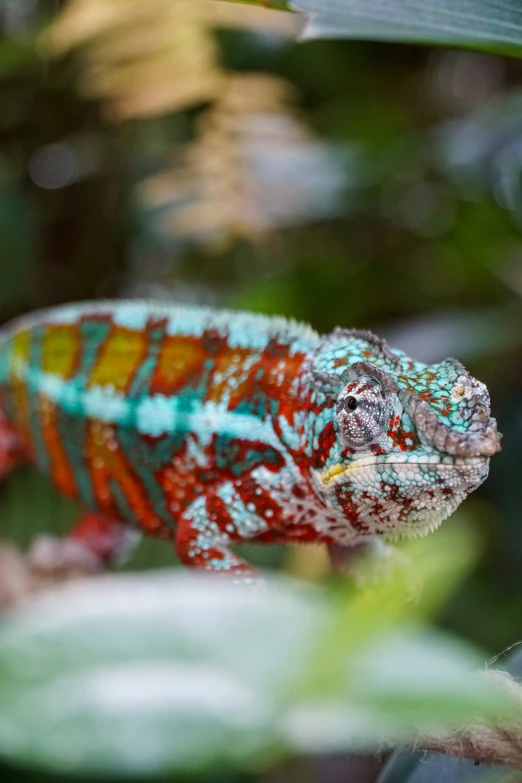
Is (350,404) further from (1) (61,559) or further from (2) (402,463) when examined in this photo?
(1) (61,559)

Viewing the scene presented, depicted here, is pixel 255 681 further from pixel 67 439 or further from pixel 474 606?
pixel 474 606

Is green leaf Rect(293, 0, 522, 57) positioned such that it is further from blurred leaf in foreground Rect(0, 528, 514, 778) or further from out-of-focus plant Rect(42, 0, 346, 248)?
out-of-focus plant Rect(42, 0, 346, 248)

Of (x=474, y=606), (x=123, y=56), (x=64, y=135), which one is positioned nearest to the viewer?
(x=474, y=606)

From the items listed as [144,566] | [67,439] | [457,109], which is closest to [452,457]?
[67,439]

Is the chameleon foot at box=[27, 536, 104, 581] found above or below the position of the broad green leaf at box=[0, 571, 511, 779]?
below

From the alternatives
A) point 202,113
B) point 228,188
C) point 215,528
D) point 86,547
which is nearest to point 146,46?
point 202,113

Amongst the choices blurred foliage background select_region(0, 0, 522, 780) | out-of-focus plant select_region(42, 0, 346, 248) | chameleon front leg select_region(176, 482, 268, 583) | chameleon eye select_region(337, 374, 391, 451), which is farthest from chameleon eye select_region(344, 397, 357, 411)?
out-of-focus plant select_region(42, 0, 346, 248)

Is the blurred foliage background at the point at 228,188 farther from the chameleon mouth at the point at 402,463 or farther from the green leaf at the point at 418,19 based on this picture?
the green leaf at the point at 418,19
